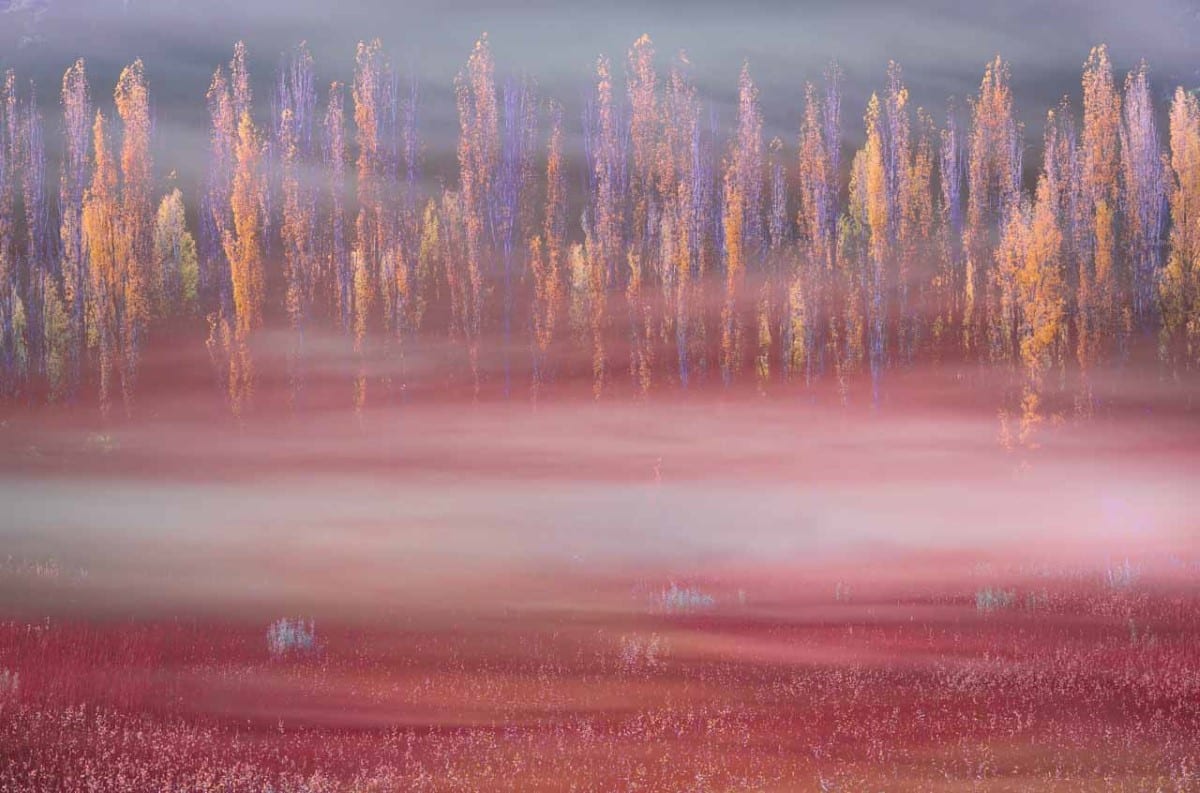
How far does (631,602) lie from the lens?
7227 mm

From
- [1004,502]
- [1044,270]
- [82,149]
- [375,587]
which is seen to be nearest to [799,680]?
[1004,502]

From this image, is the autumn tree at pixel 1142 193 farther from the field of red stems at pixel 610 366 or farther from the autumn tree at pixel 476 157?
the autumn tree at pixel 476 157

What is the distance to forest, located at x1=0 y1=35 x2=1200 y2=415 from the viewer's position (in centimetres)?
754

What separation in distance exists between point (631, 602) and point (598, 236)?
212cm

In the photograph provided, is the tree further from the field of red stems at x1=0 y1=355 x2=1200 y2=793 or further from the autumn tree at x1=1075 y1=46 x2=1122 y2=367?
the autumn tree at x1=1075 y1=46 x2=1122 y2=367

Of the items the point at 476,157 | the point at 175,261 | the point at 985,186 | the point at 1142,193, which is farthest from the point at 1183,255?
the point at 175,261

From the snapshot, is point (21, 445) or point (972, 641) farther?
point (21, 445)

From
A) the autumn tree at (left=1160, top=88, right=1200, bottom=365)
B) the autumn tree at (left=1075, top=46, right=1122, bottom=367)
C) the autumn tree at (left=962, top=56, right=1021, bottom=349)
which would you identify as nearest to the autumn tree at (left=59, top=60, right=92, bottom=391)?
the autumn tree at (left=962, top=56, right=1021, bottom=349)

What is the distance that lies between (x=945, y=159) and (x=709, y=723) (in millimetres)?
3528

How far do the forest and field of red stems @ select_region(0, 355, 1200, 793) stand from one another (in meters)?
0.27

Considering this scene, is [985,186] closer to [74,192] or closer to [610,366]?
[610,366]

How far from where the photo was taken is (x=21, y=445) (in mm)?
7418

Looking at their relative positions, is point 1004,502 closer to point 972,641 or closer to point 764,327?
point 972,641

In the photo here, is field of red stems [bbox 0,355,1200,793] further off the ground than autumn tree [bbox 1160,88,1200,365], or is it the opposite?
autumn tree [bbox 1160,88,1200,365]
